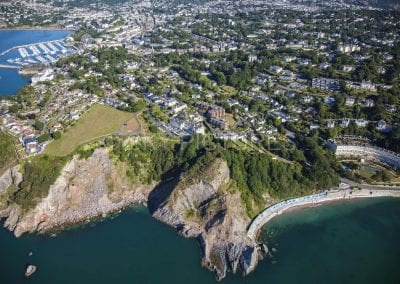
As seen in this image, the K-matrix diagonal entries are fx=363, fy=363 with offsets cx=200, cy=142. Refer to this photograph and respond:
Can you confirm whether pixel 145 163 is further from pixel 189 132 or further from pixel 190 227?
pixel 190 227

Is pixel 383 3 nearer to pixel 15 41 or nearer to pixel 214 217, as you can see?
pixel 15 41

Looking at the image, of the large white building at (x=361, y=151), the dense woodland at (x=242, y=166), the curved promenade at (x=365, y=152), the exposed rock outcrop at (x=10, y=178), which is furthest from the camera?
the large white building at (x=361, y=151)

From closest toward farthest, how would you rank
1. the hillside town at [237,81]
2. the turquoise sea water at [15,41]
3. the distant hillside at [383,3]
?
the hillside town at [237,81], the turquoise sea water at [15,41], the distant hillside at [383,3]

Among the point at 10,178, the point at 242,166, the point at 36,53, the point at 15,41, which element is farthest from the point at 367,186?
the point at 15,41

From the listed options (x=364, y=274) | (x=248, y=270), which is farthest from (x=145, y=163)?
(x=364, y=274)

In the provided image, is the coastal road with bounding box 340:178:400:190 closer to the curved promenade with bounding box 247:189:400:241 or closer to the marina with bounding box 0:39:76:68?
the curved promenade with bounding box 247:189:400:241

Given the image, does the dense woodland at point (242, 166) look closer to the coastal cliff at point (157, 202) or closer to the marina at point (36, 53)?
the coastal cliff at point (157, 202)

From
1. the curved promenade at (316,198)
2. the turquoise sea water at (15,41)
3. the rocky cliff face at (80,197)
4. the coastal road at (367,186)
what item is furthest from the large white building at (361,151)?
the turquoise sea water at (15,41)
